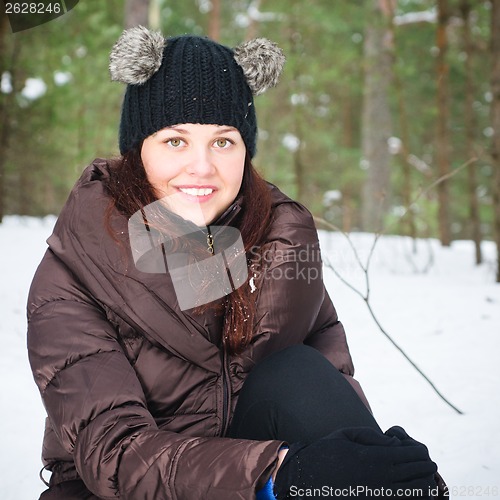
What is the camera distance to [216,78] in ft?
5.81

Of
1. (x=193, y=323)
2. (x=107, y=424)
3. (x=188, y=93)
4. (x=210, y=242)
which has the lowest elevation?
(x=107, y=424)

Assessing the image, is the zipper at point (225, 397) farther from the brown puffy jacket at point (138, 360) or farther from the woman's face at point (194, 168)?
the woman's face at point (194, 168)

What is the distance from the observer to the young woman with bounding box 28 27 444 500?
4.11 feet

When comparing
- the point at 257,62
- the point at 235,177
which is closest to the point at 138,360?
the point at 235,177

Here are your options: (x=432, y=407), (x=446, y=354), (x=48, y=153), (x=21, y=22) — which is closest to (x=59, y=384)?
(x=432, y=407)

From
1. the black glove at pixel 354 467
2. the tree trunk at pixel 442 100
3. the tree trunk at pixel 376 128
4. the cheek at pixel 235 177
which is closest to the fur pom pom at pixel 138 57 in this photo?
the cheek at pixel 235 177

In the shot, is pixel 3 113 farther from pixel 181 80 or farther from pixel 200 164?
pixel 200 164

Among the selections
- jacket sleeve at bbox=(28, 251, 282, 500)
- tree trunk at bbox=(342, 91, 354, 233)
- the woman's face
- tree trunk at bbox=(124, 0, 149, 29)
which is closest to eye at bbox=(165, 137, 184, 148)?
the woman's face

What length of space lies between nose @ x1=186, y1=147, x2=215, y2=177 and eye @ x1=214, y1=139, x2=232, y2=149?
0.30 ft

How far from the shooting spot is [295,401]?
153 centimetres

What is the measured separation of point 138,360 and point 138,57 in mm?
957

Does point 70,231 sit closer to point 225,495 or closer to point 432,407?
point 225,495

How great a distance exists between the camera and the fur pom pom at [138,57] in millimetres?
1701

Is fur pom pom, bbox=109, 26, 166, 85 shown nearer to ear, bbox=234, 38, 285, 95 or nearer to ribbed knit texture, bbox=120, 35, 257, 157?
ribbed knit texture, bbox=120, 35, 257, 157
